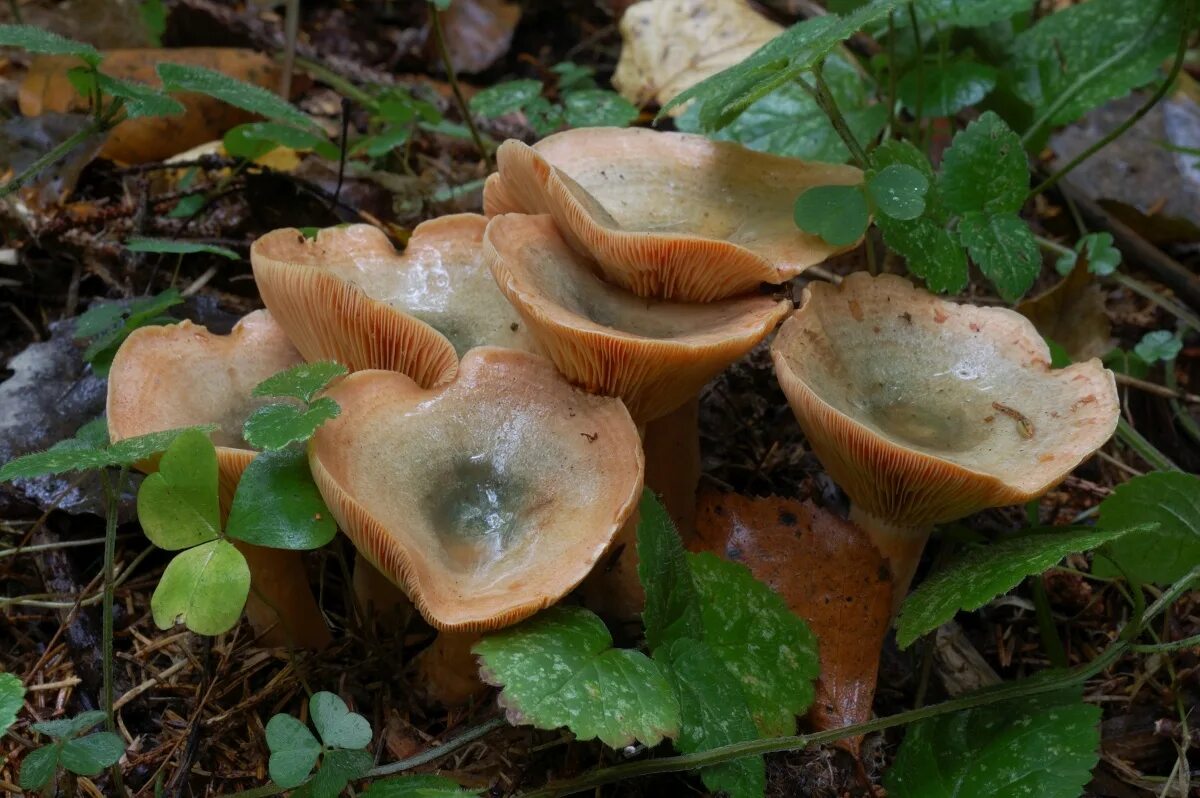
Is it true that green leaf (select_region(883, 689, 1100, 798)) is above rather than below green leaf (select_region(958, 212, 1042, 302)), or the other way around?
below

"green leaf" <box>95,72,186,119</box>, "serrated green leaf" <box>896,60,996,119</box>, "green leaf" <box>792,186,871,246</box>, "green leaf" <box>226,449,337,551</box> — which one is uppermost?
"green leaf" <box>95,72,186,119</box>

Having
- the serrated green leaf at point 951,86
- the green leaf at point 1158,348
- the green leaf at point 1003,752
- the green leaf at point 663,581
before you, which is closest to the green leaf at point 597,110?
the serrated green leaf at point 951,86

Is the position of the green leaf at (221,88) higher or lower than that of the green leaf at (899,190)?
higher

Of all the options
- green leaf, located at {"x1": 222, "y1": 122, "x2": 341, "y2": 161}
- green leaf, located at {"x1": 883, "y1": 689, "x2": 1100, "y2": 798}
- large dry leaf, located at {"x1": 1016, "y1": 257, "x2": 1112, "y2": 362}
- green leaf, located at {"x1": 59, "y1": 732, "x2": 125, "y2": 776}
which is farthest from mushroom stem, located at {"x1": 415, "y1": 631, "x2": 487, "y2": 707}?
large dry leaf, located at {"x1": 1016, "y1": 257, "x2": 1112, "y2": 362}

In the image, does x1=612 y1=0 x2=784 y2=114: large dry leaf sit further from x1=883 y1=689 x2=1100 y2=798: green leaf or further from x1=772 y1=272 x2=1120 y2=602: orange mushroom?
x1=883 y1=689 x2=1100 y2=798: green leaf

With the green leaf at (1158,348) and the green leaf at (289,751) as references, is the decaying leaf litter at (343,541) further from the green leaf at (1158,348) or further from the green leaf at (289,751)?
the green leaf at (289,751)

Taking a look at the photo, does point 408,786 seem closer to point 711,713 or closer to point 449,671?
point 449,671
